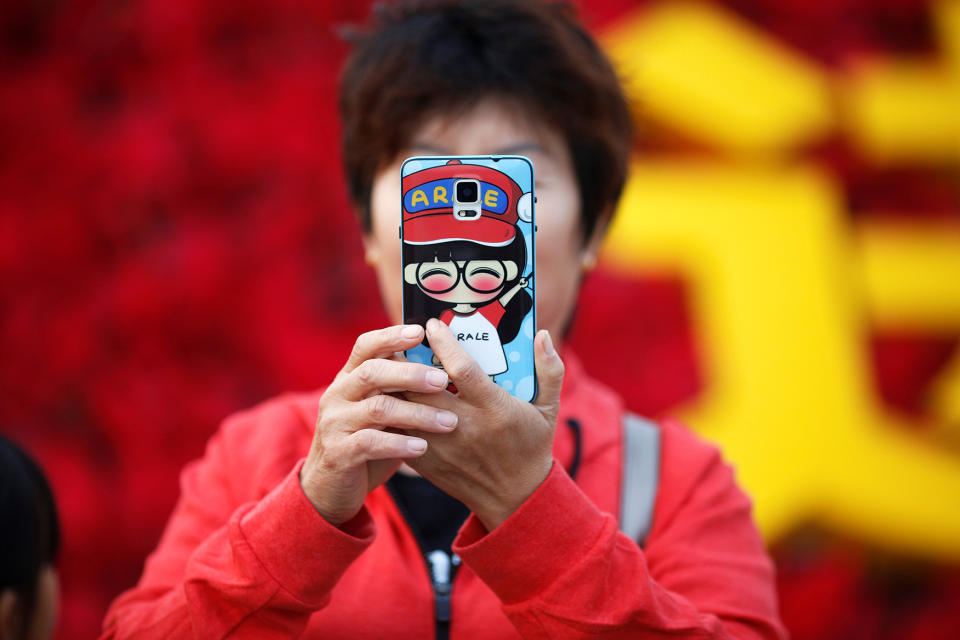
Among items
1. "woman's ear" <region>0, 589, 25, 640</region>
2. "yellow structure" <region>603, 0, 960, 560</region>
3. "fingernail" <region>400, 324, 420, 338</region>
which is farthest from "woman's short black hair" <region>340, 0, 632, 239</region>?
"yellow structure" <region>603, 0, 960, 560</region>

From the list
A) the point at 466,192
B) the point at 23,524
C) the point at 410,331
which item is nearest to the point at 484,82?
the point at 466,192

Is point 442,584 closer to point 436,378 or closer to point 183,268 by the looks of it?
point 436,378

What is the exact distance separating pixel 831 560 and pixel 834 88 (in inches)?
46.0

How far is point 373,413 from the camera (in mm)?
720

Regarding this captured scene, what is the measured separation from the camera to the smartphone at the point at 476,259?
2.61ft

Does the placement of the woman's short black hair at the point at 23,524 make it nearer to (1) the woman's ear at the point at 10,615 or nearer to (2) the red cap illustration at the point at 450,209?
(1) the woman's ear at the point at 10,615

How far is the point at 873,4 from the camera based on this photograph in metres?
2.29

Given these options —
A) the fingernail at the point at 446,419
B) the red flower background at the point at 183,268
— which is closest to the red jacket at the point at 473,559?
the fingernail at the point at 446,419

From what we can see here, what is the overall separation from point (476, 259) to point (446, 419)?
0.16 metres

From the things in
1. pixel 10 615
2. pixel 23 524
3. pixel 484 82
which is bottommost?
pixel 10 615

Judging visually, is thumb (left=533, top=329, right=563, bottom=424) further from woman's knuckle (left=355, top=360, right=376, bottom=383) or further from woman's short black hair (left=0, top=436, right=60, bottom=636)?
woman's short black hair (left=0, top=436, right=60, bottom=636)

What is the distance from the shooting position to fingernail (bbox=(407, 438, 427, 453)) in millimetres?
726

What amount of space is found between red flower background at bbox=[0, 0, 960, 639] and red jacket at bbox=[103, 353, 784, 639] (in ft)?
3.59

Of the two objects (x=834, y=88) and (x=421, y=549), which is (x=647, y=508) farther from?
(x=834, y=88)
